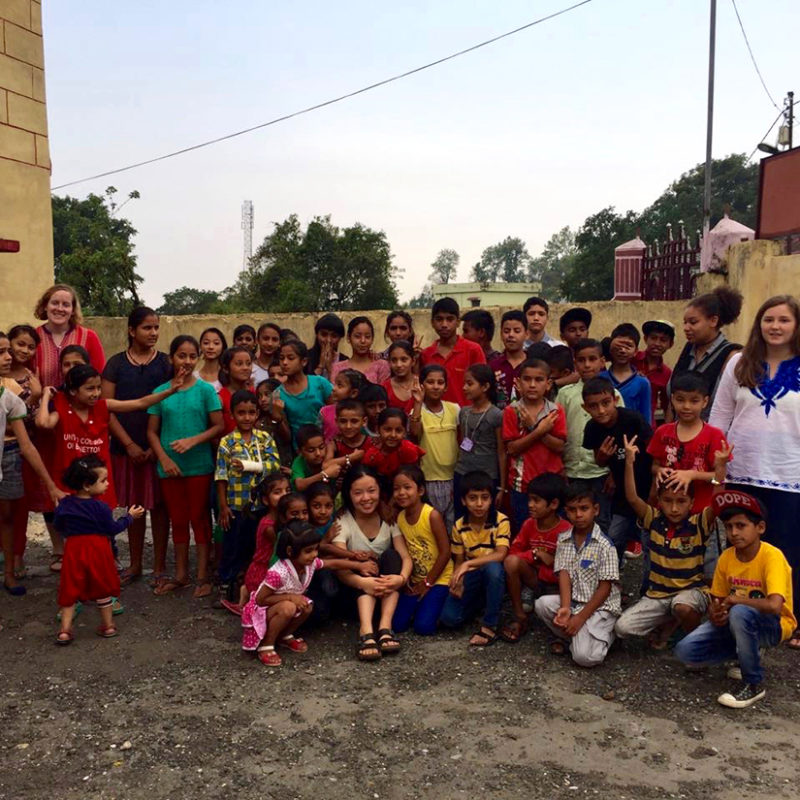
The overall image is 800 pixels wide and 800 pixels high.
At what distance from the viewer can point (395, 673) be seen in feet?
12.4

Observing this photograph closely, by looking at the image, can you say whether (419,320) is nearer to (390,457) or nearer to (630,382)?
(630,382)

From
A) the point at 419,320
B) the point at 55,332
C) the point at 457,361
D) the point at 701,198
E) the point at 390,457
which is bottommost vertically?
the point at 390,457

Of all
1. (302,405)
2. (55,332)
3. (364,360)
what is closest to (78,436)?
(55,332)

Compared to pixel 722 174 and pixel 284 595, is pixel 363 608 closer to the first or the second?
Answer: pixel 284 595

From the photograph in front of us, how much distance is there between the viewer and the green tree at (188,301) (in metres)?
42.8

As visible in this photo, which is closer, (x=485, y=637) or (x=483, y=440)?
(x=485, y=637)

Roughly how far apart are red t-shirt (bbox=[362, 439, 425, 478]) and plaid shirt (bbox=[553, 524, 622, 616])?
1.02m

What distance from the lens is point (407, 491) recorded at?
14.2 feet

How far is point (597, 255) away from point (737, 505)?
104 feet

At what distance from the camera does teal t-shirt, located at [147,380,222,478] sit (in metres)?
4.80

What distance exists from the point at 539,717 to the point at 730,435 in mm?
1746

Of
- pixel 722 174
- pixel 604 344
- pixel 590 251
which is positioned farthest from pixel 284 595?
pixel 722 174

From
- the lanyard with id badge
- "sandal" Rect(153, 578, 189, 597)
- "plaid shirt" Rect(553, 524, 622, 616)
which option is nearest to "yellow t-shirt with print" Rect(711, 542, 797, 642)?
"plaid shirt" Rect(553, 524, 622, 616)

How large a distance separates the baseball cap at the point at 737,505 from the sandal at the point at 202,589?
3.00 m
